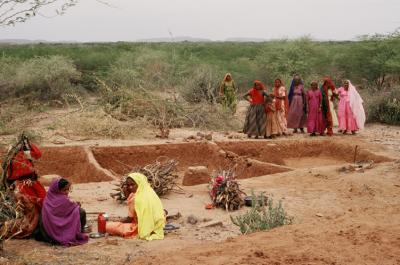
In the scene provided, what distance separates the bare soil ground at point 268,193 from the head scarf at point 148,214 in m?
0.17

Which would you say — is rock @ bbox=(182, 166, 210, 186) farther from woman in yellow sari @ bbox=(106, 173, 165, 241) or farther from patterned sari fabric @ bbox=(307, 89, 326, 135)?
patterned sari fabric @ bbox=(307, 89, 326, 135)

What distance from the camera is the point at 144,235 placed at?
23.4 ft

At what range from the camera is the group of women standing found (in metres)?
14.5

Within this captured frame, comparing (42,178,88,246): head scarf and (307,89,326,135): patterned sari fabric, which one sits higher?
(307,89,326,135): patterned sari fabric

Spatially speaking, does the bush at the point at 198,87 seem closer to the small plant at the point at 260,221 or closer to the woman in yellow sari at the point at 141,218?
the woman in yellow sari at the point at 141,218

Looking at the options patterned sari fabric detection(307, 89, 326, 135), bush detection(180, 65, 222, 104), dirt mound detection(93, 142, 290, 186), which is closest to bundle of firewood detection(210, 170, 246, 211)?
dirt mound detection(93, 142, 290, 186)

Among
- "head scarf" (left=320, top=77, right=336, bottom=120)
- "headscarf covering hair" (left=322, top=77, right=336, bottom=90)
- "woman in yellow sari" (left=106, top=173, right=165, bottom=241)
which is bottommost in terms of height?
"woman in yellow sari" (left=106, top=173, right=165, bottom=241)

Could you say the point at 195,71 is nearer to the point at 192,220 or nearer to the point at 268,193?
the point at 268,193

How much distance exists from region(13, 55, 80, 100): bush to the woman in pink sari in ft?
34.5

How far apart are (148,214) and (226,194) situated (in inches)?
69.7

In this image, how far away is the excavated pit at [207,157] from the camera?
40.4ft

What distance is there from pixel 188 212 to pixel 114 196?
4.55 ft

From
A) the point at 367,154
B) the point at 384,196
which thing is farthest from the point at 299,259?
the point at 367,154

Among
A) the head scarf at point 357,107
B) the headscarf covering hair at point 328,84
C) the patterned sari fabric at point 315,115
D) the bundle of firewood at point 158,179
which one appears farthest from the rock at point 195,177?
the head scarf at point 357,107
